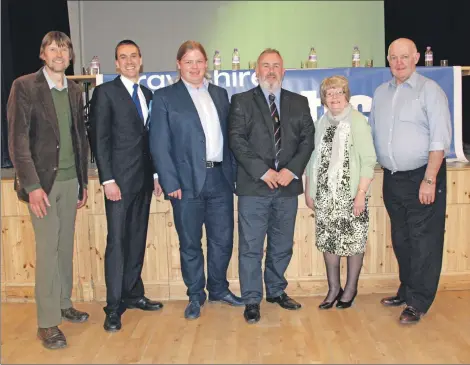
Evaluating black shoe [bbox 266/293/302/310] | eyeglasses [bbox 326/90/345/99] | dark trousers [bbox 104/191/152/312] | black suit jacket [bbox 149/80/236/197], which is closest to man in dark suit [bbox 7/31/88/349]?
dark trousers [bbox 104/191/152/312]

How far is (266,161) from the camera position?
300 cm

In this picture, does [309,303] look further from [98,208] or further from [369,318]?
[98,208]

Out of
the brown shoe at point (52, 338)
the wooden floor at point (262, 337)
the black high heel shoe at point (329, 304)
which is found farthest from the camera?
the black high heel shoe at point (329, 304)

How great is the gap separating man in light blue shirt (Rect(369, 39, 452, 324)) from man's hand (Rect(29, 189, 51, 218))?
1.83m

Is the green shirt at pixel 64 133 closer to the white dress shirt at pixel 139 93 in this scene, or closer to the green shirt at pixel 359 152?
the white dress shirt at pixel 139 93

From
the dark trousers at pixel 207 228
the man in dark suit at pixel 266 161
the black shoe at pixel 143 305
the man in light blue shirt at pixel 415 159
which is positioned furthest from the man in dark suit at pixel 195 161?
the man in light blue shirt at pixel 415 159

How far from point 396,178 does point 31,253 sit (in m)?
2.32

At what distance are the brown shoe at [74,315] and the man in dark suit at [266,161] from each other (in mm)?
936

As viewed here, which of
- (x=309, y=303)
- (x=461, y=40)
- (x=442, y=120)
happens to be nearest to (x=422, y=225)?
(x=442, y=120)

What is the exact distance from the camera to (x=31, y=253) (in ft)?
11.4

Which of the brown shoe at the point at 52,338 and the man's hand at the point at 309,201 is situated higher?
the man's hand at the point at 309,201

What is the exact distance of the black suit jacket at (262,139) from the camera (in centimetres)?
295

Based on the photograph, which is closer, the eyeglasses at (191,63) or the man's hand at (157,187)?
the eyeglasses at (191,63)

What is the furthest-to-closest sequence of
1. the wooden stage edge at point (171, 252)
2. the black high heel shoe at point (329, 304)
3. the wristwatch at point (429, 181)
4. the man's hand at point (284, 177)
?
1. the wooden stage edge at point (171, 252)
2. the black high heel shoe at point (329, 304)
3. the man's hand at point (284, 177)
4. the wristwatch at point (429, 181)
